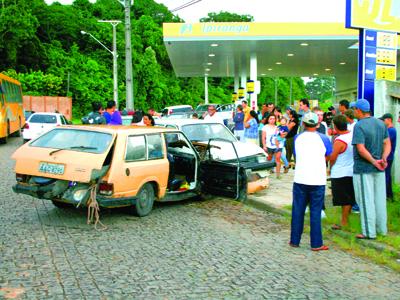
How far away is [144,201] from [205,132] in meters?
3.41

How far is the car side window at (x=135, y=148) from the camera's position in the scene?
319 inches

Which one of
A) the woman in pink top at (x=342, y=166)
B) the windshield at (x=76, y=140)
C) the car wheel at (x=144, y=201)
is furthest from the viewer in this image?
the car wheel at (x=144, y=201)

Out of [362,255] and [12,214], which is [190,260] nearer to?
[362,255]

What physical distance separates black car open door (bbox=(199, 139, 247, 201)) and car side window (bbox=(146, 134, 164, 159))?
1.09 m

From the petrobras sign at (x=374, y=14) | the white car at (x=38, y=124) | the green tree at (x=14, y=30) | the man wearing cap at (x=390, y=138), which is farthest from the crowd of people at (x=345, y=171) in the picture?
the green tree at (x=14, y=30)

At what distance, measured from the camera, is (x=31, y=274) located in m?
5.45

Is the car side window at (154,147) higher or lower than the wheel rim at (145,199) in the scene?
higher

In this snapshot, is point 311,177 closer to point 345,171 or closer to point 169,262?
point 345,171

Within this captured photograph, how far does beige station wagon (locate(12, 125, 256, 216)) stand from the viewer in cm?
754

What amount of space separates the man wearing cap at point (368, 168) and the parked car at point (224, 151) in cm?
260

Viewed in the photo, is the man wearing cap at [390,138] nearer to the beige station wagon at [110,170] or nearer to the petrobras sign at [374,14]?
the beige station wagon at [110,170]

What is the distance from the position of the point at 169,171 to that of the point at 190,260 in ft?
10.7

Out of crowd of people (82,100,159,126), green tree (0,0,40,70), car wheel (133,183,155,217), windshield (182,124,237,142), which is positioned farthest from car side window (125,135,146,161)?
green tree (0,0,40,70)

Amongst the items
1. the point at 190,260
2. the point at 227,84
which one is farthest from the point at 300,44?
the point at 227,84
